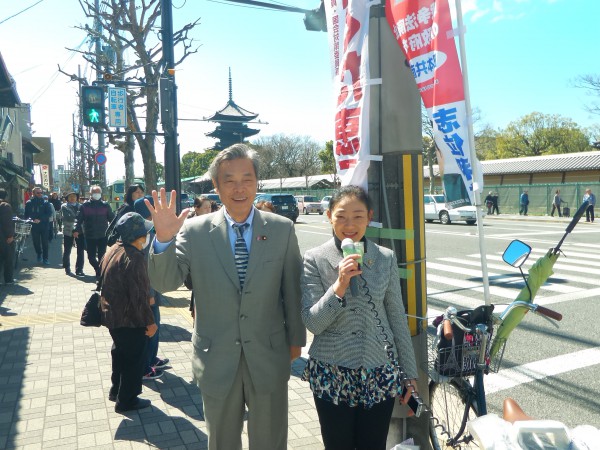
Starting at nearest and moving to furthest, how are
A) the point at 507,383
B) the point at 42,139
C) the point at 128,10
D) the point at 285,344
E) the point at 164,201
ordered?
the point at 164,201
the point at 285,344
the point at 507,383
the point at 128,10
the point at 42,139

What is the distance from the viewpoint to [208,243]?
239 cm

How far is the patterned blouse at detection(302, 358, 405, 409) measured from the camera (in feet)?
7.48

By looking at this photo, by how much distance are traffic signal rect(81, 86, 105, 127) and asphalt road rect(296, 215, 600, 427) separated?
6964 millimetres

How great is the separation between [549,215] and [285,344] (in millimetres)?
33346

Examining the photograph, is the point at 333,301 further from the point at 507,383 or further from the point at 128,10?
the point at 128,10

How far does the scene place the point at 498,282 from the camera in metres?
9.62

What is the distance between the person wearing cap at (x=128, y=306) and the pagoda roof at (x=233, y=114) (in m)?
38.3

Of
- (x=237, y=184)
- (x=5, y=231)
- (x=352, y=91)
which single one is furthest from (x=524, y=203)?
(x=237, y=184)

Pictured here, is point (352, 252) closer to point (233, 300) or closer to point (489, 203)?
point (233, 300)

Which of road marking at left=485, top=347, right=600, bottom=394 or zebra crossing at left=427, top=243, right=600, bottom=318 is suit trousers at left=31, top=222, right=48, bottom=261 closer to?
zebra crossing at left=427, top=243, right=600, bottom=318

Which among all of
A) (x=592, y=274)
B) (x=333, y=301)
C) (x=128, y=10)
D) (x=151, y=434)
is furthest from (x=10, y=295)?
(x=592, y=274)

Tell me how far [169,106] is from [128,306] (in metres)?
5.25

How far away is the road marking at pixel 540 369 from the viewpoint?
4.72m

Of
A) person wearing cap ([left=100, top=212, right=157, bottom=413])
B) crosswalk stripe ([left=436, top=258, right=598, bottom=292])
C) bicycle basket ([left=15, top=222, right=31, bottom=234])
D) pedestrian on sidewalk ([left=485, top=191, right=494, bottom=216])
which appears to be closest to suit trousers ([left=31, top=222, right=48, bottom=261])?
bicycle basket ([left=15, top=222, right=31, bottom=234])
